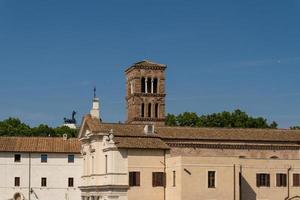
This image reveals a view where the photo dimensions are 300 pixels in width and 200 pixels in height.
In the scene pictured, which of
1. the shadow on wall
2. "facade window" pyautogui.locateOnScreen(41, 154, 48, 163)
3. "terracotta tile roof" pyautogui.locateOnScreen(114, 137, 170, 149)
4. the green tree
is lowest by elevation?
the shadow on wall

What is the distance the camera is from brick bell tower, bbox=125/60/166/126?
83.9 m

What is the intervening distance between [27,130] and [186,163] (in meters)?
53.4

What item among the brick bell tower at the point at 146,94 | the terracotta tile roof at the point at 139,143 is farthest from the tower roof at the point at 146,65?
the terracotta tile roof at the point at 139,143

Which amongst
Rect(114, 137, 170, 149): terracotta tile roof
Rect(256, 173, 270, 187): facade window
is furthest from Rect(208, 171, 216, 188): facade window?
Rect(114, 137, 170, 149): terracotta tile roof

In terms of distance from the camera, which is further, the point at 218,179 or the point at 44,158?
the point at 44,158

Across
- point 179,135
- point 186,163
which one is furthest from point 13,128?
point 186,163

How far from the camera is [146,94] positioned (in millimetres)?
84688

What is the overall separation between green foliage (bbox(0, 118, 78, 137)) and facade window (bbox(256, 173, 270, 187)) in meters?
49.9

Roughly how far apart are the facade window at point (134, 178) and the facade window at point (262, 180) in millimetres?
9744

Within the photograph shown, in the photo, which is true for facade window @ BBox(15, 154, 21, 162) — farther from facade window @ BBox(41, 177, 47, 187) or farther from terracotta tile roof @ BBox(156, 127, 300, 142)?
terracotta tile roof @ BBox(156, 127, 300, 142)

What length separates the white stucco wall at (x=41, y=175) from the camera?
7988 cm

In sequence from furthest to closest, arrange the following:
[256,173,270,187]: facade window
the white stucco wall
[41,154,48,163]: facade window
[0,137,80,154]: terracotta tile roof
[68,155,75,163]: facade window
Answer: [68,155,75,163]: facade window, [41,154,48,163]: facade window, [0,137,80,154]: terracotta tile roof, the white stucco wall, [256,173,270,187]: facade window

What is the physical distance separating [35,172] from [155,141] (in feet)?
74.2

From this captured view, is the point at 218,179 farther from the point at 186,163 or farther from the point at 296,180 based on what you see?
the point at 296,180
